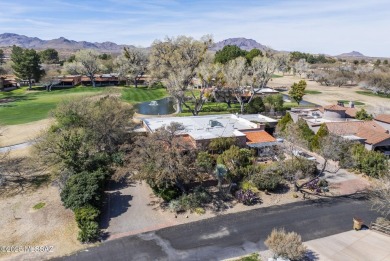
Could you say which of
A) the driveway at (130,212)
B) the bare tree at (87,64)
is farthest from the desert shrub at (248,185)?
the bare tree at (87,64)

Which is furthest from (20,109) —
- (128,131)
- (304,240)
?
(304,240)

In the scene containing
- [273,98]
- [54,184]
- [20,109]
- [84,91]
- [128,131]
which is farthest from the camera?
[84,91]

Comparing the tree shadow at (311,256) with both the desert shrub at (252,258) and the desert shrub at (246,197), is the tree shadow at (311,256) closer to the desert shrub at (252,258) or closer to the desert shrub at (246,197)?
the desert shrub at (252,258)

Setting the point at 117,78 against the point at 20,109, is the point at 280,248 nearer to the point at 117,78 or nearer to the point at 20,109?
the point at 20,109

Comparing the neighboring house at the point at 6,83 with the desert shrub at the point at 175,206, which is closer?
the desert shrub at the point at 175,206

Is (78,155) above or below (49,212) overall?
above

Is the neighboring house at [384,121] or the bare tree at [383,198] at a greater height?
the neighboring house at [384,121]

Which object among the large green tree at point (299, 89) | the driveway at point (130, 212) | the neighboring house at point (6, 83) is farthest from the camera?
the neighboring house at point (6, 83)

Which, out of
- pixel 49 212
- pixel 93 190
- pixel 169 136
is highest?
pixel 169 136
